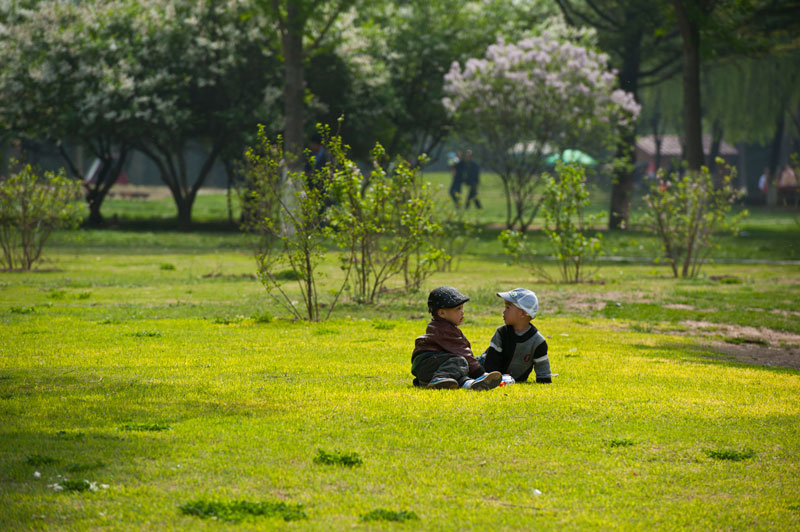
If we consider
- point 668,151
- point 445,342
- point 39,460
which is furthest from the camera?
point 668,151

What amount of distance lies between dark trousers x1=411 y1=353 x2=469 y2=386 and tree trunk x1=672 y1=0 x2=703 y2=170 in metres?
16.1

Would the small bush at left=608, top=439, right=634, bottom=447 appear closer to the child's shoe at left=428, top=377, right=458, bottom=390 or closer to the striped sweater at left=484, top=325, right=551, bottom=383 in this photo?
the child's shoe at left=428, top=377, right=458, bottom=390

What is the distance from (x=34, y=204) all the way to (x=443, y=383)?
473 inches

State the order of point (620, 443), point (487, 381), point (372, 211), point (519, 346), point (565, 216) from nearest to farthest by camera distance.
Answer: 1. point (620, 443)
2. point (487, 381)
3. point (519, 346)
4. point (372, 211)
5. point (565, 216)

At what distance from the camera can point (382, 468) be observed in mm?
5344

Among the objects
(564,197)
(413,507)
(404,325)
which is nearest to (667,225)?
(564,197)

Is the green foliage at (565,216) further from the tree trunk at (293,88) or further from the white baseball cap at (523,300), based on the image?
the tree trunk at (293,88)

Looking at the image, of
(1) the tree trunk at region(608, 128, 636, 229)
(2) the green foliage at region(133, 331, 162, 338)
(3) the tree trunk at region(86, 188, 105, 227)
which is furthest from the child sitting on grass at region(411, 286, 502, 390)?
(1) the tree trunk at region(608, 128, 636, 229)

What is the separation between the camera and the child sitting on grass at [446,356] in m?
7.56

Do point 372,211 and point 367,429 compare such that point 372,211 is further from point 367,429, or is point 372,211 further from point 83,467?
point 83,467

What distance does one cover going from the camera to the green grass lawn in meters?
4.73

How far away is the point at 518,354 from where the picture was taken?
7.91 metres

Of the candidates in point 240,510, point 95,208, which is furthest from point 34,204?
point 95,208

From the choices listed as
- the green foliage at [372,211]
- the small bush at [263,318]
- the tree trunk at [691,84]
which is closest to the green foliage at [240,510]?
the small bush at [263,318]
